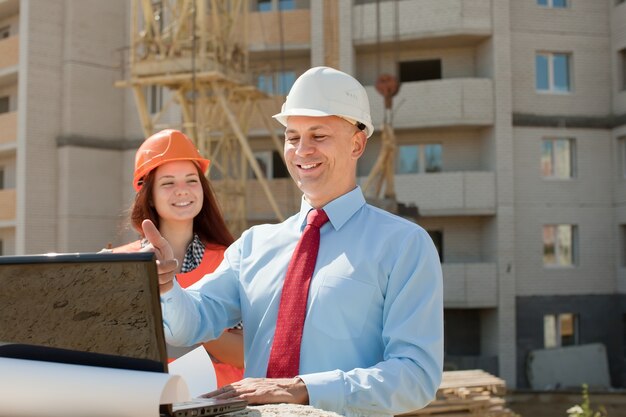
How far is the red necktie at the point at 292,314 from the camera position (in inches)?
79.0

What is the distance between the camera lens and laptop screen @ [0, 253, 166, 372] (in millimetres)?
1230

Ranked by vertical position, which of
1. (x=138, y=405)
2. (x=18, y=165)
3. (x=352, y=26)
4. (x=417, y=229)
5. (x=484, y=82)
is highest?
(x=352, y=26)

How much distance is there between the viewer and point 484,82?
60.0 ft

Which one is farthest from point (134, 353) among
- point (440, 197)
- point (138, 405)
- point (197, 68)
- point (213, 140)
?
point (213, 140)

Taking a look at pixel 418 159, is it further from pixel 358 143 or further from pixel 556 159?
pixel 358 143

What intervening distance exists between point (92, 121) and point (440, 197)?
918cm

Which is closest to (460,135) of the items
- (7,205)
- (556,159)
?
(556,159)

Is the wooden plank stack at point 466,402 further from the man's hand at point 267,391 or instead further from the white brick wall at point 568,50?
the white brick wall at point 568,50

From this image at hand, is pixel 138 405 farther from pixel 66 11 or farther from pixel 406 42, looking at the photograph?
pixel 66 11

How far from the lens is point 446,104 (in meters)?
18.1

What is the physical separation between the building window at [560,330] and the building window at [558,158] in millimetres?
3325

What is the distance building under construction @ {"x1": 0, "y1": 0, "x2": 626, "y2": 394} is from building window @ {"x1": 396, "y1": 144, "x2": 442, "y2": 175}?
34 millimetres

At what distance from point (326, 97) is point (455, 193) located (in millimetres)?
16395

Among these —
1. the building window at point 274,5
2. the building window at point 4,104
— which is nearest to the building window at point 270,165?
the building window at point 274,5
